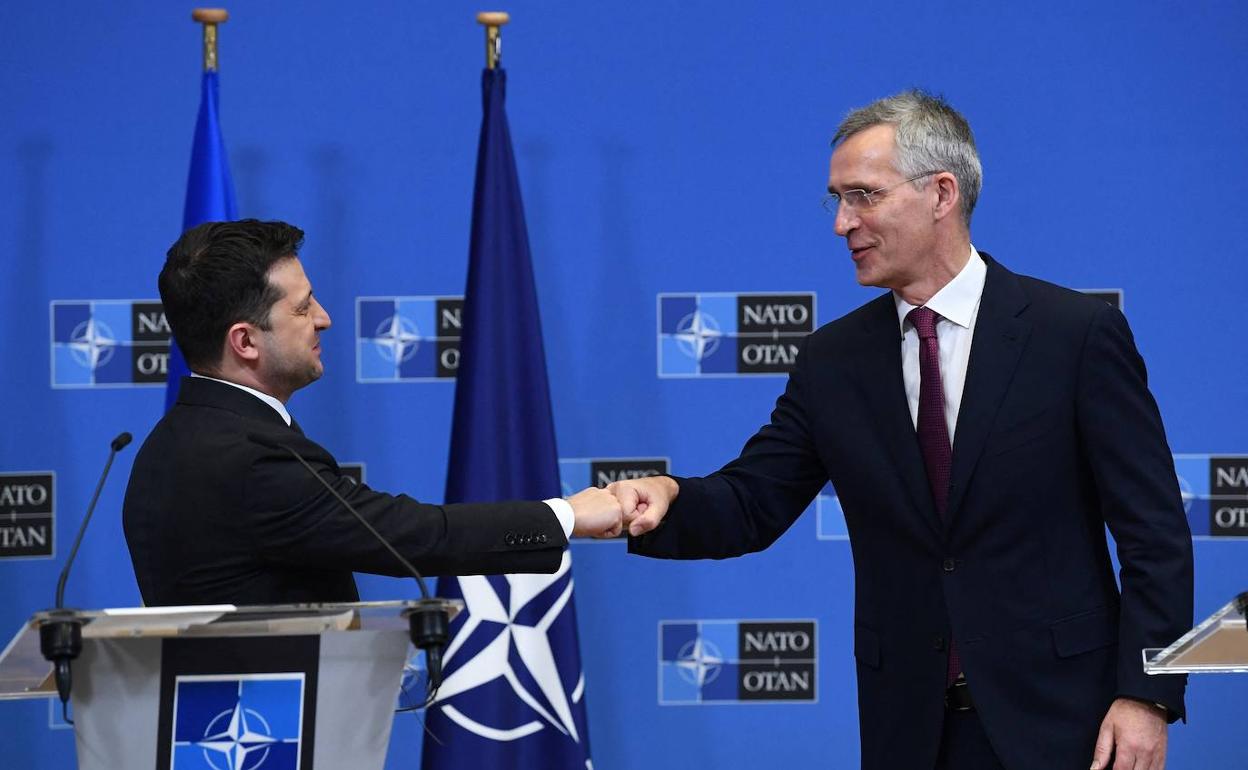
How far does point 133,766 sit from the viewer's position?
1.88 m

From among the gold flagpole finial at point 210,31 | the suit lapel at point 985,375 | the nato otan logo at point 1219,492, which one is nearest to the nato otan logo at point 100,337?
the gold flagpole finial at point 210,31

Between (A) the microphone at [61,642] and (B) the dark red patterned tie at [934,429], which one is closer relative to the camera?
(A) the microphone at [61,642]

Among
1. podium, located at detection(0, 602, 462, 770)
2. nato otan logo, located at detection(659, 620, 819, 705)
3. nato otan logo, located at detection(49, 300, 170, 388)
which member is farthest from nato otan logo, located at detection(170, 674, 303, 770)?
nato otan logo, located at detection(49, 300, 170, 388)

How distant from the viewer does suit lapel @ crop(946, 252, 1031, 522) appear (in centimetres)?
240

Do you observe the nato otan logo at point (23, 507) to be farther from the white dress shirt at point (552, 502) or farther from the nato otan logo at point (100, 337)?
the white dress shirt at point (552, 502)

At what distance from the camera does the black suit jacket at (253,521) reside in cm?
223

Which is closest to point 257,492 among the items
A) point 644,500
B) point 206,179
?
point 644,500

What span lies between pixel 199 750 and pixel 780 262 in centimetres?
262

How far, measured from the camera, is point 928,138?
2641 mm

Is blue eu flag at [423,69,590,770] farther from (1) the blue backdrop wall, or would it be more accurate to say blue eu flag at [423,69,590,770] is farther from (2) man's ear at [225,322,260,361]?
(2) man's ear at [225,322,260,361]

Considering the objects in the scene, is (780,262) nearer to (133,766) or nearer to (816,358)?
(816,358)

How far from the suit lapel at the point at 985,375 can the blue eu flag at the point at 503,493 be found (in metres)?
1.48

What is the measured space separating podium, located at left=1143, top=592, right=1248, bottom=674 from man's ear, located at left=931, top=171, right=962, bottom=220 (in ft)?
3.37

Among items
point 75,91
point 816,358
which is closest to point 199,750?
point 816,358
